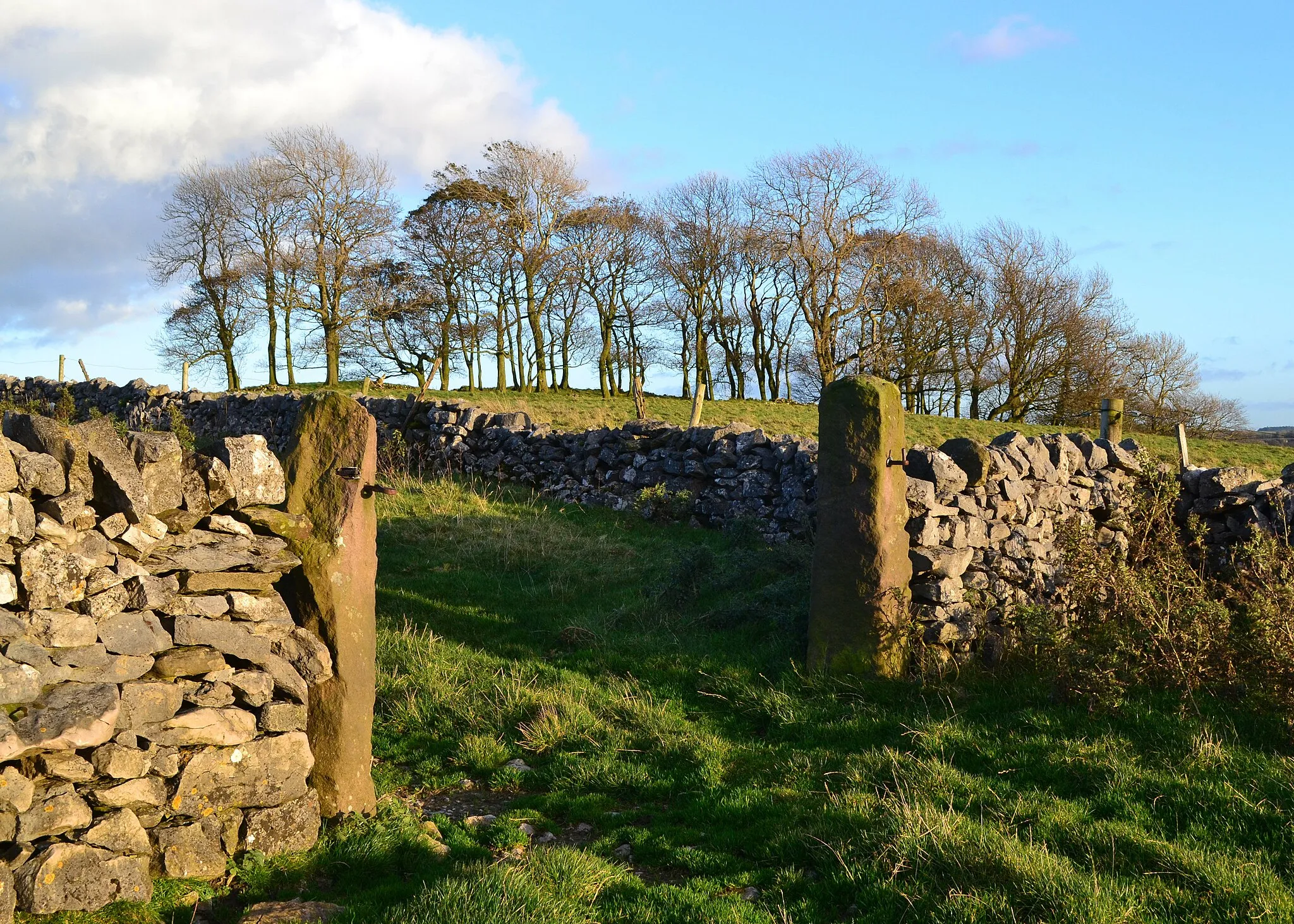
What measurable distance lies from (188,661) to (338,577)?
963mm

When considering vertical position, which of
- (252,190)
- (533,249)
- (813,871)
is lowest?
(813,871)

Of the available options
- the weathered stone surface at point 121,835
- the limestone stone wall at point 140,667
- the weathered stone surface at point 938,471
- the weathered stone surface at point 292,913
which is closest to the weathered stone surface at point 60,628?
the limestone stone wall at point 140,667

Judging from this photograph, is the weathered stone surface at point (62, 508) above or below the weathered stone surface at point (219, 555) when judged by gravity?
above

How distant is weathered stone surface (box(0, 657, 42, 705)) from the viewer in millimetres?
4078

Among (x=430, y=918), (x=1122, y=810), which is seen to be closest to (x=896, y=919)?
(x=1122, y=810)

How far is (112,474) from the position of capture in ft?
15.5

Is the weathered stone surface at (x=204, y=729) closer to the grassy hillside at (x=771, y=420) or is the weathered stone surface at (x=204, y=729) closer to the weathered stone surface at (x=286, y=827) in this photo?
the weathered stone surface at (x=286, y=827)

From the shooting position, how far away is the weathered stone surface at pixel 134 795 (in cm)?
441

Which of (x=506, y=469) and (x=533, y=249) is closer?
(x=506, y=469)

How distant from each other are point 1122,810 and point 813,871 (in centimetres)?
196

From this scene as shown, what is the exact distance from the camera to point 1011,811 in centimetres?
→ 536

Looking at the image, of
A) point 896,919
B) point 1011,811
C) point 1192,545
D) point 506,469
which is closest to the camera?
point 896,919

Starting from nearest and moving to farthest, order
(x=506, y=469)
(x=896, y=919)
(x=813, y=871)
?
(x=896, y=919)
(x=813, y=871)
(x=506, y=469)

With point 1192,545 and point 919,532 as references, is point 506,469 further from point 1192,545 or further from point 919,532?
point 1192,545
